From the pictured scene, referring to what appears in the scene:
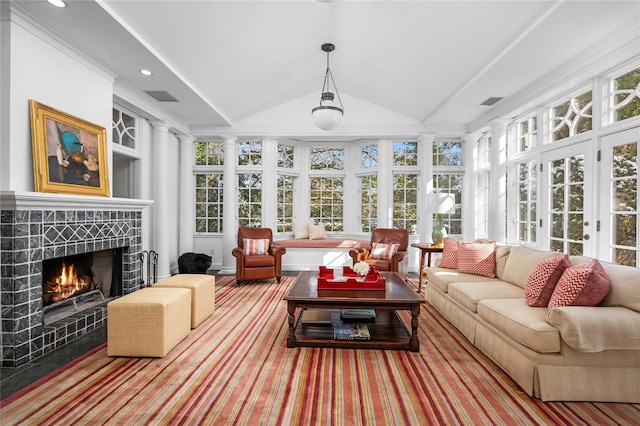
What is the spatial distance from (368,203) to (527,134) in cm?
299

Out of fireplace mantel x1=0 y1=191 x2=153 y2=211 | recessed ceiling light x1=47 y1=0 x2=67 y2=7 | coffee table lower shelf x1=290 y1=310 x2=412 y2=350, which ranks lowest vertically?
coffee table lower shelf x1=290 y1=310 x2=412 y2=350

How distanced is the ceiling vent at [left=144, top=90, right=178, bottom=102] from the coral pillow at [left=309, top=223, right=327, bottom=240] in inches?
130

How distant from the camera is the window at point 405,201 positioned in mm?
6551

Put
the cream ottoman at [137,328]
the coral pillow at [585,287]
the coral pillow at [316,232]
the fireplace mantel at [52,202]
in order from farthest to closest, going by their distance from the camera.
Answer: the coral pillow at [316,232]
the cream ottoman at [137,328]
the fireplace mantel at [52,202]
the coral pillow at [585,287]

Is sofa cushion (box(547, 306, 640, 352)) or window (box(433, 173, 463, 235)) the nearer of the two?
sofa cushion (box(547, 306, 640, 352))

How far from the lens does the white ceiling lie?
9.21 feet

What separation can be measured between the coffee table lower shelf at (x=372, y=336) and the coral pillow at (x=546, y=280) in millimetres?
1035

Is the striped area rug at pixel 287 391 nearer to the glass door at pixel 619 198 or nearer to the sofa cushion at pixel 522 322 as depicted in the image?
the sofa cushion at pixel 522 322

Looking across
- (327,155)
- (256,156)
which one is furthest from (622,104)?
(256,156)

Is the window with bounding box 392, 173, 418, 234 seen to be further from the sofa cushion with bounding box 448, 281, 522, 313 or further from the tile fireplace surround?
the tile fireplace surround

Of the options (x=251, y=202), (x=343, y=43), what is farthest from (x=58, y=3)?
(x=251, y=202)

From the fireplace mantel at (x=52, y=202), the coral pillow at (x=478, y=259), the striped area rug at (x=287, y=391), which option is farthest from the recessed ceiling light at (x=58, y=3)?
the coral pillow at (x=478, y=259)

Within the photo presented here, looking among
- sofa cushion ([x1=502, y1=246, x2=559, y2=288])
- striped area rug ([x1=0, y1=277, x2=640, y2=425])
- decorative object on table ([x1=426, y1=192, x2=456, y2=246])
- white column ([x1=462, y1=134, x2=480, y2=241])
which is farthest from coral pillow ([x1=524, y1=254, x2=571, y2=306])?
white column ([x1=462, y1=134, x2=480, y2=241])

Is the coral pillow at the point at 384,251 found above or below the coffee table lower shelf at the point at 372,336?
above
